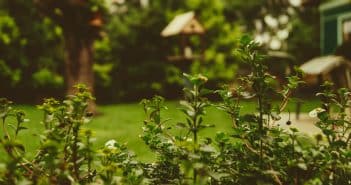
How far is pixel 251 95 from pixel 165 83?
1550cm

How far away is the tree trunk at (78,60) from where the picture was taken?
37.1 feet

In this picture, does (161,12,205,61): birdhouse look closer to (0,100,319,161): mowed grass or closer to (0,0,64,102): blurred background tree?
(0,100,319,161): mowed grass

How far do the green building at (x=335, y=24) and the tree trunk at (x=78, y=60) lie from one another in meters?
9.31

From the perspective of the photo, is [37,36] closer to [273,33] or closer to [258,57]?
[258,57]

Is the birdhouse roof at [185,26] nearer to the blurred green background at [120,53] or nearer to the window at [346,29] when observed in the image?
the blurred green background at [120,53]

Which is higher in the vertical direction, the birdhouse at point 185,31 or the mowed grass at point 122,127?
the birdhouse at point 185,31

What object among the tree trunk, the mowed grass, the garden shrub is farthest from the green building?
the garden shrub

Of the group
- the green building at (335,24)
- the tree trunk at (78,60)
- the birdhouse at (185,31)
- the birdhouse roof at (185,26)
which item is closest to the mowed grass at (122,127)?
the tree trunk at (78,60)

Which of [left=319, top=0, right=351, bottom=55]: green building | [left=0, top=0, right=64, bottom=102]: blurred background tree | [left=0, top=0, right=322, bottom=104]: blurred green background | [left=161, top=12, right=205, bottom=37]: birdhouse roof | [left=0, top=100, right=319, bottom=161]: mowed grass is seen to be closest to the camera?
[left=0, top=100, right=319, bottom=161]: mowed grass

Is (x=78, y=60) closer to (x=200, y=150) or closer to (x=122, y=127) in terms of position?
(x=122, y=127)

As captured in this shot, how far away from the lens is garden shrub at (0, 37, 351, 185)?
6.64ft

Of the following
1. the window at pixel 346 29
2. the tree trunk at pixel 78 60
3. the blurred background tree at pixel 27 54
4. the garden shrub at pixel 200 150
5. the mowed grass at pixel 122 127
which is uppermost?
the window at pixel 346 29

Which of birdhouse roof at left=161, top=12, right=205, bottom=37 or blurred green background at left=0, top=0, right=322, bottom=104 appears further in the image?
blurred green background at left=0, top=0, right=322, bottom=104

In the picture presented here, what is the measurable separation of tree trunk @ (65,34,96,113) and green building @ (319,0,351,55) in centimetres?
931
